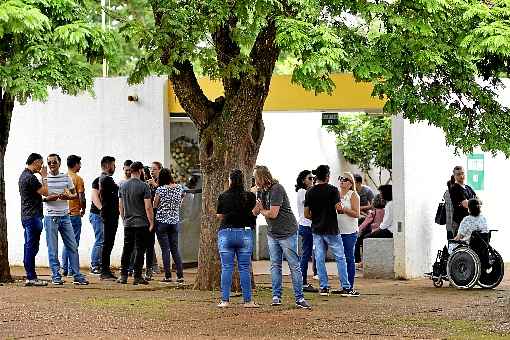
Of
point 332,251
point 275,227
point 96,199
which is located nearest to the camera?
point 275,227

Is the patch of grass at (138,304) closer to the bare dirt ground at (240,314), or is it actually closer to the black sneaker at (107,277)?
the bare dirt ground at (240,314)

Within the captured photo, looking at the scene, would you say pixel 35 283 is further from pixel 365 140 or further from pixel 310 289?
pixel 365 140

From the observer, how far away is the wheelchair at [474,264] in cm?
1786

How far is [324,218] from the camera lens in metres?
16.4

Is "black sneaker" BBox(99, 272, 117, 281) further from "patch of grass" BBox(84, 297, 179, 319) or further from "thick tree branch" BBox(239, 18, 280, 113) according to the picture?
"thick tree branch" BBox(239, 18, 280, 113)

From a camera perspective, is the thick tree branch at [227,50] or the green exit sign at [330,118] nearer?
the thick tree branch at [227,50]

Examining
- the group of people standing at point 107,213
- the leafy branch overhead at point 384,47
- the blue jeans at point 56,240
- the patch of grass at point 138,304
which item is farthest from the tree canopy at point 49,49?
the blue jeans at point 56,240

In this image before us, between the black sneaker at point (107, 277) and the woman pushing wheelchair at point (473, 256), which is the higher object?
the woman pushing wheelchair at point (473, 256)

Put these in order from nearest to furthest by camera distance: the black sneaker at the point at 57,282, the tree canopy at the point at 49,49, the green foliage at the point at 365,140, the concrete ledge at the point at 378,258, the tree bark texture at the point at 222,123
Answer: the tree canopy at the point at 49,49
the tree bark texture at the point at 222,123
the black sneaker at the point at 57,282
the concrete ledge at the point at 378,258
the green foliage at the point at 365,140

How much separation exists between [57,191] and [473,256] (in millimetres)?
6119

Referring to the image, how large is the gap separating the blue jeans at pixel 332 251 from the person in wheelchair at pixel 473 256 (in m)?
2.10

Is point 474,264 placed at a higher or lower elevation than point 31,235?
lower

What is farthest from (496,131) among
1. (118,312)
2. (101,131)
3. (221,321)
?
(101,131)

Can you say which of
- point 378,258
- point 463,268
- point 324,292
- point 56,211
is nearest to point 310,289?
point 324,292
